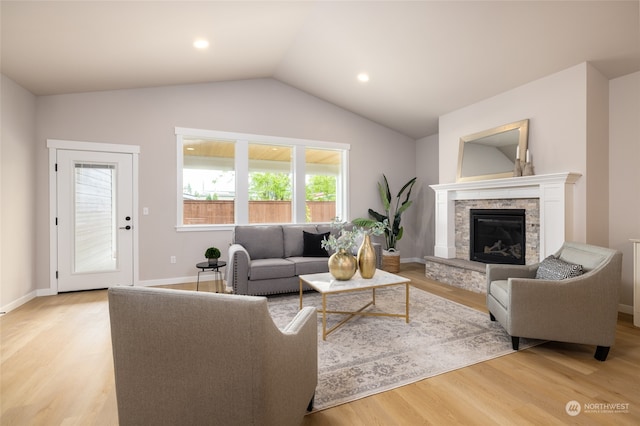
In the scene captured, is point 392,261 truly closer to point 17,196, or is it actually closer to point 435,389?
point 435,389

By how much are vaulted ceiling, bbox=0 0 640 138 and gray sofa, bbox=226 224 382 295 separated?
2324 mm

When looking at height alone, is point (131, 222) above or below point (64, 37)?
below

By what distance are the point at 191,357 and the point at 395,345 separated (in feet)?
6.30

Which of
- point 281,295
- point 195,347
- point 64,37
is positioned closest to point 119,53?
point 64,37

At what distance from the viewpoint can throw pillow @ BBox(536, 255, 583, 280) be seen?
2477 mm

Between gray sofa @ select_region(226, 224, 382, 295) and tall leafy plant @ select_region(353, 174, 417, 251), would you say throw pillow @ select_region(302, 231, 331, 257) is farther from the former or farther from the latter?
tall leafy plant @ select_region(353, 174, 417, 251)

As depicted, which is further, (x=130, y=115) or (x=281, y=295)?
(x=130, y=115)

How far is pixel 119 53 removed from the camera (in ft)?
11.0

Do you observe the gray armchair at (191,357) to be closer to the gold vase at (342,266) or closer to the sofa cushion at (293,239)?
the gold vase at (342,266)

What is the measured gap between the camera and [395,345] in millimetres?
2586

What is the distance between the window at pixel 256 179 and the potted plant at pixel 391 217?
0.60 m

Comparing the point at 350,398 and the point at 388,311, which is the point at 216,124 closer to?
the point at 388,311

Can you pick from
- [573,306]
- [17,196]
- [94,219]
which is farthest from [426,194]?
[17,196]

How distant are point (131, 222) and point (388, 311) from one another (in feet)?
12.0
